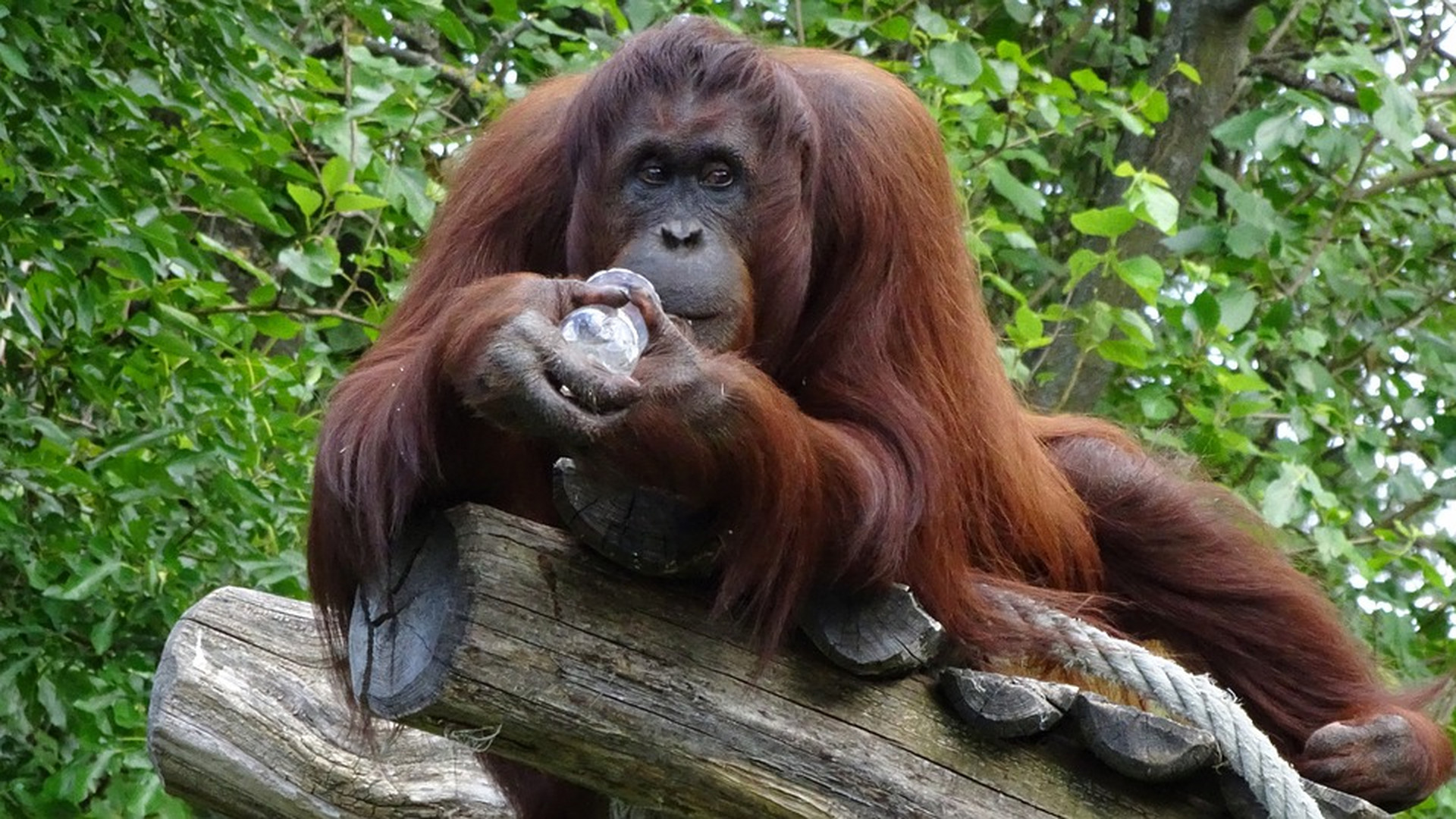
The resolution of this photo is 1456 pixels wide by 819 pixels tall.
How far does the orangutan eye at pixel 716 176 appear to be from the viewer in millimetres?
2760

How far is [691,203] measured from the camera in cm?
273

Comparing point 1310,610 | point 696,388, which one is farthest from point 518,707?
point 1310,610

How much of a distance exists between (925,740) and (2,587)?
258 centimetres

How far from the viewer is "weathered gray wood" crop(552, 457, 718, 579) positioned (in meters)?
2.28

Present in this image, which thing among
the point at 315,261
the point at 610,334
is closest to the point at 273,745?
the point at 610,334

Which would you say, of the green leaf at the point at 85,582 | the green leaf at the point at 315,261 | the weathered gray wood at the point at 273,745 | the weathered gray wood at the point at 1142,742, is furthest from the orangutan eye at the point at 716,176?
the green leaf at the point at 315,261

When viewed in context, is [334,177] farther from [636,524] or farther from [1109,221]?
[636,524]

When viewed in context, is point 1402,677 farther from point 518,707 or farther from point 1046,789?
point 518,707

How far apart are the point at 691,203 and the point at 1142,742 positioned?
970 millimetres

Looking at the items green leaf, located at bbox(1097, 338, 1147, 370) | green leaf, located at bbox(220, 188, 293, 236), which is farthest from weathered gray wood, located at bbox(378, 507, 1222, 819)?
green leaf, located at bbox(1097, 338, 1147, 370)

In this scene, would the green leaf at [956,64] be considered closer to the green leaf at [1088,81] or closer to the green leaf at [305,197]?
the green leaf at [1088,81]

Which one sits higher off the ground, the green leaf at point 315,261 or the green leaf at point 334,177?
the green leaf at point 334,177

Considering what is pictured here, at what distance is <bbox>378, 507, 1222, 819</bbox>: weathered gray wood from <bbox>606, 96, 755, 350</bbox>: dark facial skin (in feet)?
1.48

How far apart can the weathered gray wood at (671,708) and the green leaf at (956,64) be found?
9.07 feet
